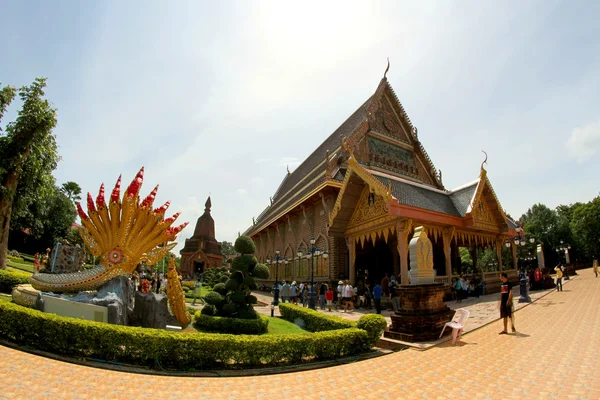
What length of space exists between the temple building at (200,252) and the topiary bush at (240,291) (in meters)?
39.3

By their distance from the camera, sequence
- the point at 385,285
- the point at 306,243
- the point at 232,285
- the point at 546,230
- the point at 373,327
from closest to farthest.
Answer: the point at 373,327, the point at 232,285, the point at 385,285, the point at 306,243, the point at 546,230

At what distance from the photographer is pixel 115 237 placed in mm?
8188

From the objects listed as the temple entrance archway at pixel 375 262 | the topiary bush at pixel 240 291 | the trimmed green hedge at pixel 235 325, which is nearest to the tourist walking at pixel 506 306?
the trimmed green hedge at pixel 235 325

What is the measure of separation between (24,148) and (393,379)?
17.2 metres

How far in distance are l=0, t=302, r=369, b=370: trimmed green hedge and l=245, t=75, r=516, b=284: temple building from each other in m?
7.58

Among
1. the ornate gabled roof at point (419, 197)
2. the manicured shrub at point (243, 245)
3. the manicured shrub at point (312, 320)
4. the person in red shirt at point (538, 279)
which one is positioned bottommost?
the manicured shrub at point (312, 320)

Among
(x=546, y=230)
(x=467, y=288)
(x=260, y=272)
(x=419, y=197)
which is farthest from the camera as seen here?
(x=546, y=230)

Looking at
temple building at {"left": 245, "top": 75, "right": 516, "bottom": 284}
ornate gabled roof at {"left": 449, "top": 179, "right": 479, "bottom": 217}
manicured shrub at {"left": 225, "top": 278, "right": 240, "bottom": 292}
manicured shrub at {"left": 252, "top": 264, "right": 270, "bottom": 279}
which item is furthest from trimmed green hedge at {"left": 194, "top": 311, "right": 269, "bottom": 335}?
ornate gabled roof at {"left": 449, "top": 179, "right": 479, "bottom": 217}

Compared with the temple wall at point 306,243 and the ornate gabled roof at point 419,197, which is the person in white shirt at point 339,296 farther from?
the ornate gabled roof at point 419,197

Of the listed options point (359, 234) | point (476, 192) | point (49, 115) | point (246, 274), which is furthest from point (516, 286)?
point (49, 115)

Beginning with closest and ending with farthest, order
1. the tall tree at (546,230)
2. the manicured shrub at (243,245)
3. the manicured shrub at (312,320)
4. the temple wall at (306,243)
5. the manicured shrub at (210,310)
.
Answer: the manicured shrub at (312,320) → the manicured shrub at (210,310) → the manicured shrub at (243,245) → the temple wall at (306,243) → the tall tree at (546,230)

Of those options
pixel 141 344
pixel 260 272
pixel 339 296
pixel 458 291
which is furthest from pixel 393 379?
pixel 458 291

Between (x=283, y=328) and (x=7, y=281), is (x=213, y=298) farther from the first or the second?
(x=7, y=281)

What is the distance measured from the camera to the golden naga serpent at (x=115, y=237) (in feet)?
26.0
